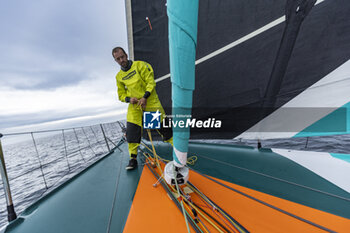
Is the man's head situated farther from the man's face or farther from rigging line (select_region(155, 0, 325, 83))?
rigging line (select_region(155, 0, 325, 83))

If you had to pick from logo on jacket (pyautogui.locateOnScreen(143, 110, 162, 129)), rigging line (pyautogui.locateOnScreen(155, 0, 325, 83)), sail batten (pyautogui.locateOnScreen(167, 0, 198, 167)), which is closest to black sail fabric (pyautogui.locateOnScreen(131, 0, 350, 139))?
rigging line (pyautogui.locateOnScreen(155, 0, 325, 83))

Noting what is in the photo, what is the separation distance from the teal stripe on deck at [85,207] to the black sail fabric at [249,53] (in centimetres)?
121

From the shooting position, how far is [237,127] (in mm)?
1712

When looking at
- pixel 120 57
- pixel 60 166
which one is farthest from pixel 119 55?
pixel 60 166

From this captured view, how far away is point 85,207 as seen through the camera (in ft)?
3.44

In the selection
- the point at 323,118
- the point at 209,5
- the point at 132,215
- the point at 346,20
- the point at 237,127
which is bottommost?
the point at 132,215

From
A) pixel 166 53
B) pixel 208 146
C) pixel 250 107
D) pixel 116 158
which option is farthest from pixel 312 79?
pixel 116 158

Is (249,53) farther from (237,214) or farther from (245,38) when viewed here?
(237,214)

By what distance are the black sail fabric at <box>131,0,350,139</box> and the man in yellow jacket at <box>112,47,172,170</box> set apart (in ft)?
2.24

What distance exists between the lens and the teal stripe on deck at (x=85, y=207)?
0.88 m

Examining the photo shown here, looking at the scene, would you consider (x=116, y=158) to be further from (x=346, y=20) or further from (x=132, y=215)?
(x=346, y=20)

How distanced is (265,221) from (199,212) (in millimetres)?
369

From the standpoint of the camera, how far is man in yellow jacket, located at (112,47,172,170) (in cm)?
147

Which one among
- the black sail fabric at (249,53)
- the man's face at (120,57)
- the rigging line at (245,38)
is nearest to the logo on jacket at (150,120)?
the man's face at (120,57)
